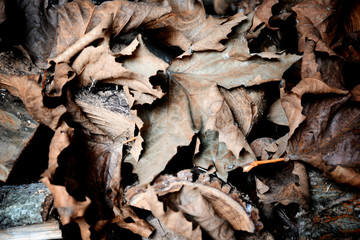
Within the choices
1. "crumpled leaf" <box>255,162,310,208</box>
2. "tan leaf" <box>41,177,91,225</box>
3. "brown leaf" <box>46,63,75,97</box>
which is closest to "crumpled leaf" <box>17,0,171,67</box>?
"brown leaf" <box>46,63,75,97</box>

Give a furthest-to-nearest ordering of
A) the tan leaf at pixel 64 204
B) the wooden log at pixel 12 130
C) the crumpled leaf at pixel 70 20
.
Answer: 1. the crumpled leaf at pixel 70 20
2. the wooden log at pixel 12 130
3. the tan leaf at pixel 64 204

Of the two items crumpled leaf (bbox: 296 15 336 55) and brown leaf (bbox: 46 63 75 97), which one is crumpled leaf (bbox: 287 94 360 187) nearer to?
crumpled leaf (bbox: 296 15 336 55)

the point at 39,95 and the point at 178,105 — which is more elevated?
the point at 39,95

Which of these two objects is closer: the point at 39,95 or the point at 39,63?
the point at 39,95

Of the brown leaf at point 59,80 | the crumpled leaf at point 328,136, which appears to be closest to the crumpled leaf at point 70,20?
the brown leaf at point 59,80

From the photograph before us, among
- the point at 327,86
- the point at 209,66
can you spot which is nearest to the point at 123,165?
the point at 209,66

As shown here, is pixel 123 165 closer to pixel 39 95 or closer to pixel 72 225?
pixel 72 225

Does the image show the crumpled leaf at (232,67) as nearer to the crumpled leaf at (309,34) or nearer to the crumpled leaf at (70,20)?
the crumpled leaf at (309,34)

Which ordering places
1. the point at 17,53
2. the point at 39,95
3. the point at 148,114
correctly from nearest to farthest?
the point at 39,95 → the point at 148,114 → the point at 17,53
